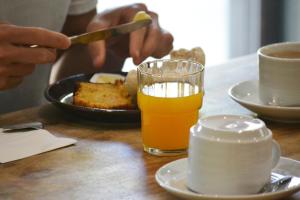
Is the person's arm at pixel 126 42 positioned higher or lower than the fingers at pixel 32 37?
lower

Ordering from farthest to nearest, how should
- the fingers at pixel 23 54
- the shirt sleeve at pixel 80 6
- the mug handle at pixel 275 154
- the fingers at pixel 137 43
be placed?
the shirt sleeve at pixel 80 6
the fingers at pixel 137 43
the fingers at pixel 23 54
the mug handle at pixel 275 154

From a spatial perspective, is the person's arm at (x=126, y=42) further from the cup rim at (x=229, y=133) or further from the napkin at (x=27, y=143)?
the cup rim at (x=229, y=133)

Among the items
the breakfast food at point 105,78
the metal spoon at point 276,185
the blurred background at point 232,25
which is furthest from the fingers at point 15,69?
the blurred background at point 232,25

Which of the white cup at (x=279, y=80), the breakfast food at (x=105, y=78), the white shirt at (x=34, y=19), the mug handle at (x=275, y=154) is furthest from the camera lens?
the white shirt at (x=34, y=19)

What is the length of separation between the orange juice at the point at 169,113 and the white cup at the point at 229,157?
22 centimetres

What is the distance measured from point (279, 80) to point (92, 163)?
1.28 feet

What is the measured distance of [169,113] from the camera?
4.02 feet

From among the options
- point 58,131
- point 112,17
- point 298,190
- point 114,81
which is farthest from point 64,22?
point 298,190

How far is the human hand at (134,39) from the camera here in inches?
68.8

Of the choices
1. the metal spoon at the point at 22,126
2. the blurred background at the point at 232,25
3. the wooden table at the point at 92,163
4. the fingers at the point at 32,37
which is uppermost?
the fingers at the point at 32,37

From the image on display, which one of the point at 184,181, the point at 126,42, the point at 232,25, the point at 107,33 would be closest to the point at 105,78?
the point at 107,33

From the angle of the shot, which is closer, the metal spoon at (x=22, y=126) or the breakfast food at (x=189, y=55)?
the metal spoon at (x=22, y=126)

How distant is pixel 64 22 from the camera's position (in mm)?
2133

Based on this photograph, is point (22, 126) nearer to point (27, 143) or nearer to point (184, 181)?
point (27, 143)
